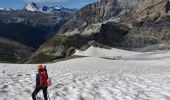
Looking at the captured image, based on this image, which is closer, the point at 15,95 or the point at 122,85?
A: the point at 15,95

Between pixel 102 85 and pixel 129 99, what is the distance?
16.5 ft

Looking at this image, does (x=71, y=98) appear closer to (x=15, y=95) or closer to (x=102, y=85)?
(x=15, y=95)

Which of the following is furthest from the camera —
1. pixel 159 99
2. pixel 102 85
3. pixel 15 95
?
pixel 102 85

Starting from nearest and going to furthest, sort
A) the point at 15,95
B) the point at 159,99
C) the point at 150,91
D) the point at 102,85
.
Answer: the point at 159,99 < the point at 15,95 < the point at 150,91 < the point at 102,85

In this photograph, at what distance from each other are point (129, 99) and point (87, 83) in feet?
19.9

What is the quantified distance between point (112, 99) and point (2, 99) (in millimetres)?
5121

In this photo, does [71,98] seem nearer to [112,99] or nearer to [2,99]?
[112,99]

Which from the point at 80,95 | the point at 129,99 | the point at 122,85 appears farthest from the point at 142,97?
the point at 122,85

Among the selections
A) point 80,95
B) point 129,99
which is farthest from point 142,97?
point 80,95

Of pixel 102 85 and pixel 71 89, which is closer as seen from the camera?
pixel 71 89

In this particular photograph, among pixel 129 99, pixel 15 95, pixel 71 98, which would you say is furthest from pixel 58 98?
pixel 129 99

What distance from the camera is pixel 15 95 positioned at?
19016 millimetres

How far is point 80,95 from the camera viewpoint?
19.1m

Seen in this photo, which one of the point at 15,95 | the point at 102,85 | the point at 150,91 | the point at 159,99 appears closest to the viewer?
the point at 159,99
